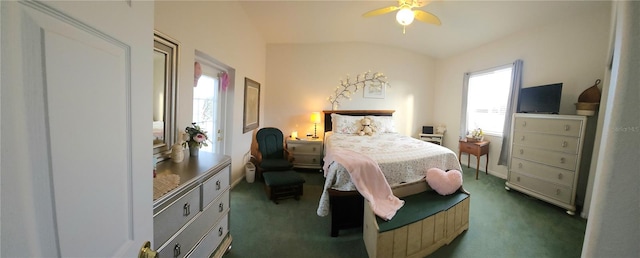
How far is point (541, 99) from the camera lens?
2.92m

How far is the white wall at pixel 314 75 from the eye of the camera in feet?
14.4

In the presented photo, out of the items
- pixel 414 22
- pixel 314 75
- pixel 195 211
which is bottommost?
pixel 195 211

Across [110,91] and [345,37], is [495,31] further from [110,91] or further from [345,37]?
[110,91]

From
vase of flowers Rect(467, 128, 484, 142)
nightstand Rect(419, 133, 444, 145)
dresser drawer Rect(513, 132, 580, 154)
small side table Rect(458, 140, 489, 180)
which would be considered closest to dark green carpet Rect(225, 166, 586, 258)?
dresser drawer Rect(513, 132, 580, 154)

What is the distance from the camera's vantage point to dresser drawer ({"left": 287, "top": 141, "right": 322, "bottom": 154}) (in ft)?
12.9

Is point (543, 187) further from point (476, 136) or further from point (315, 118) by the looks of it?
point (315, 118)

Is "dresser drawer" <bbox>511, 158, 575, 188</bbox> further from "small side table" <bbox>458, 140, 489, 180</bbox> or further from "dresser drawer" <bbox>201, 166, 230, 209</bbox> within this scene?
"dresser drawer" <bbox>201, 166, 230, 209</bbox>

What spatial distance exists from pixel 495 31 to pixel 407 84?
→ 1722 mm

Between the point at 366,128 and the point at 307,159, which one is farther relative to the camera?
the point at 307,159

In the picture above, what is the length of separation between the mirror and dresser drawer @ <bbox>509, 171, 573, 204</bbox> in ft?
14.2

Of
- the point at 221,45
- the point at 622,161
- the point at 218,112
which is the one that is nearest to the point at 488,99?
the point at 622,161

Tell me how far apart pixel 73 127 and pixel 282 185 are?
7.85ft

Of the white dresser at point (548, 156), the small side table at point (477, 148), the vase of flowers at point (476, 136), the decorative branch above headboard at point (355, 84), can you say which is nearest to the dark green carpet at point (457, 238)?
the white dresser at point (548, 156)

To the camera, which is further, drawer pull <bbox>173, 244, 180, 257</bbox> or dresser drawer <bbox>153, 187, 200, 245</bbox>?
drawer pull <bbox>173, 244, 180, 257</bbox>
